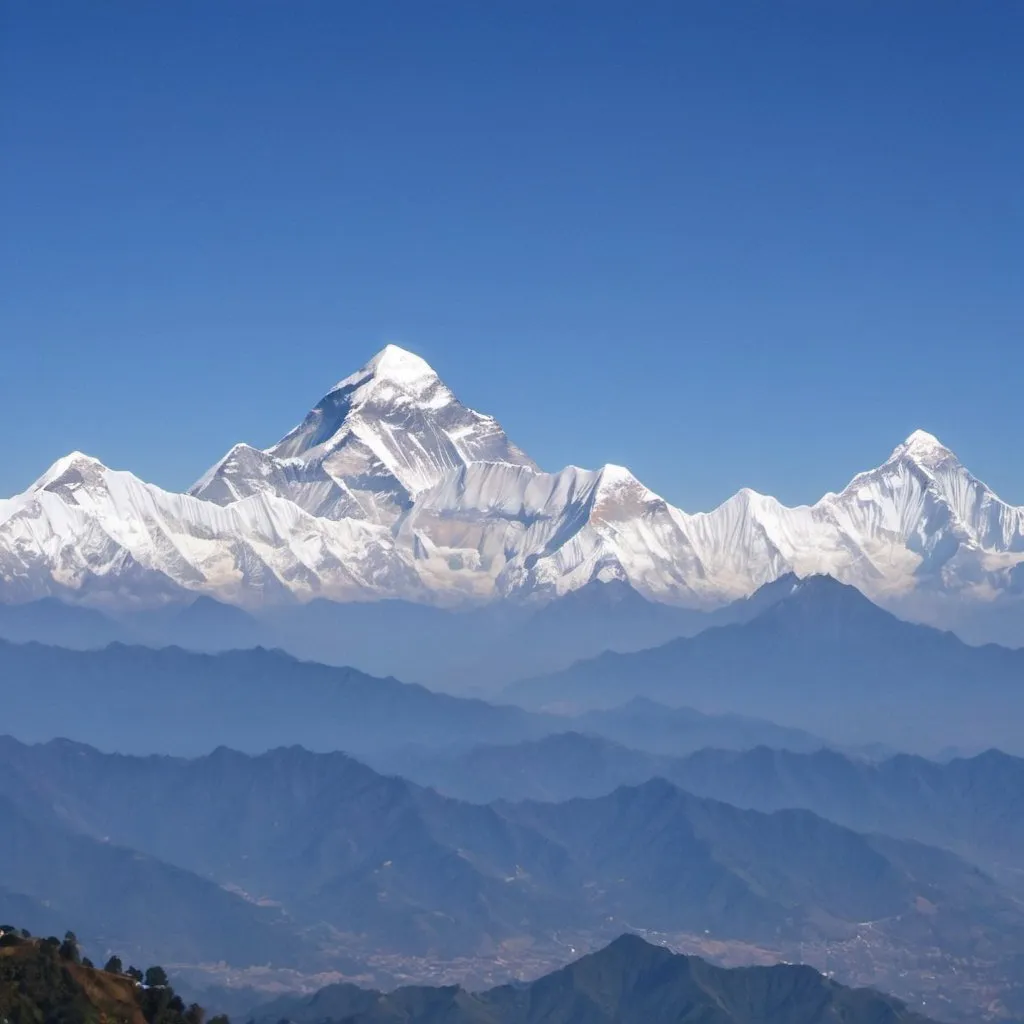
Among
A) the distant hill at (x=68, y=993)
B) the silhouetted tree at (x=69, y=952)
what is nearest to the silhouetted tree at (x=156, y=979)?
the distant hill at (x=68, y=993)

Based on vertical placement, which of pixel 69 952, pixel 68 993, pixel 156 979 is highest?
pixel 69 952

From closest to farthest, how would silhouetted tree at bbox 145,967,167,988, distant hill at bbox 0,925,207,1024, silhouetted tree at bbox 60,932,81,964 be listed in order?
1. distant hill at bbox 0,925,207,1024
2. silhouetted tree at bbox 60,932,81,964
3. silhouetted tree at bbox 145,967,167,988

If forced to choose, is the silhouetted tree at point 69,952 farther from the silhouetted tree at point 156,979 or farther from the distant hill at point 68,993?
the silhouetted tree at point 156,979

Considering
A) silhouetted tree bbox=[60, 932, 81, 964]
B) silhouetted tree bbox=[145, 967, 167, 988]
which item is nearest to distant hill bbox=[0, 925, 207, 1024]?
silhouetted tree bbox=[60, 932, 81, 964]

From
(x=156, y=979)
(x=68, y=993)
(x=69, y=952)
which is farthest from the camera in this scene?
(x=156, y=979)

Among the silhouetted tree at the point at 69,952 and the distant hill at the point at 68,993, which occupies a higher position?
the silhouetted tree at the point at 69,952

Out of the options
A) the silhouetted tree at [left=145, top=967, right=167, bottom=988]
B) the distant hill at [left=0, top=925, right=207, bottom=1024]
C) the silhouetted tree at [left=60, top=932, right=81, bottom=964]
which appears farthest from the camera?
the silhouetted tree at [left=145, top=967, right=167, bottom=988]

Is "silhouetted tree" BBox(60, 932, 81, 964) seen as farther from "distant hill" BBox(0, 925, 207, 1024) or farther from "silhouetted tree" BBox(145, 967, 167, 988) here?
"silhouetted tree" BBox(145, 967, 167, 988)

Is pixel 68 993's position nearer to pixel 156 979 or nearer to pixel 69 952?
pixel 69 952

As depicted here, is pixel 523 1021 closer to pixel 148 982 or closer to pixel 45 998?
pixel 148 982

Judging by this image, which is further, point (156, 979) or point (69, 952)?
point (156, 979)

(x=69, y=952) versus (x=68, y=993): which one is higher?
(x=69, y=952)

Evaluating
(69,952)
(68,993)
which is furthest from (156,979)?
(68,993)

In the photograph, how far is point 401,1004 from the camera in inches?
7574
